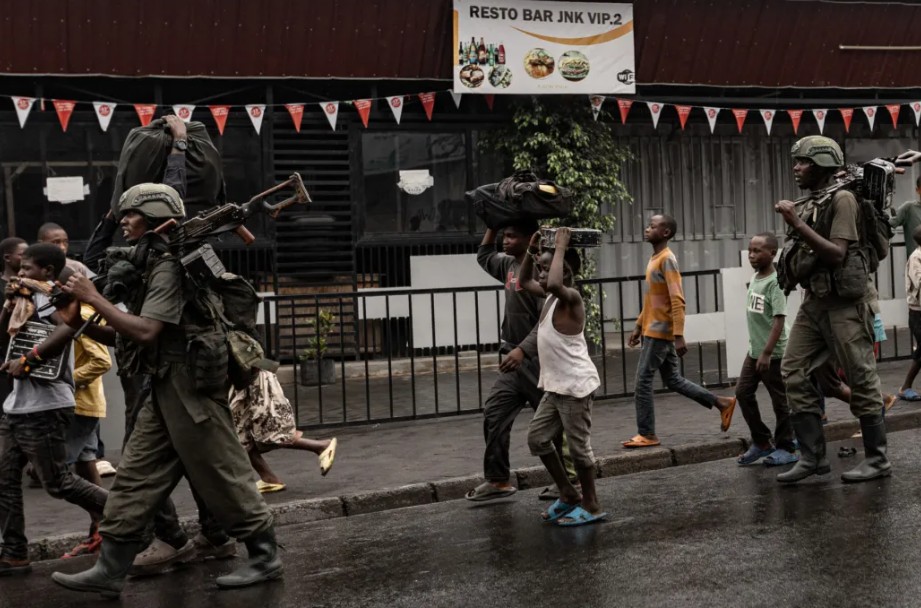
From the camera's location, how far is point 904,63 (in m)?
18.1

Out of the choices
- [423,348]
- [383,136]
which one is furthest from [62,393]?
[383,136]

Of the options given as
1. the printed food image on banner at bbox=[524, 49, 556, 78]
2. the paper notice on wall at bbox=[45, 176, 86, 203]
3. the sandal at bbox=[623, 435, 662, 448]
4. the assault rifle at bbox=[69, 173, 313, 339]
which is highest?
the printed food image on banner at bbox=[524, 49, 556, 78]

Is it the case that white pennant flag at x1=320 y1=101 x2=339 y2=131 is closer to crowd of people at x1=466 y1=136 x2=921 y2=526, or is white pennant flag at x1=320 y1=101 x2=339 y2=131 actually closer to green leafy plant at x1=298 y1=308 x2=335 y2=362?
green leafy plant at x1=298 y1=308 x2=335 y2=362

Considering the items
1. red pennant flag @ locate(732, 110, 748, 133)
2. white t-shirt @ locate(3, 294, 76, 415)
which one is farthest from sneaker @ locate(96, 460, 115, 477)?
red pennant flag @ locate(732, 110, 748, 133)

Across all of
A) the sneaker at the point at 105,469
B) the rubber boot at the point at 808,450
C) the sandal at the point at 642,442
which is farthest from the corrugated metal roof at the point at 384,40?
the rubber boot at the point at 808,450

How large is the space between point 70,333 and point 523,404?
2.88m

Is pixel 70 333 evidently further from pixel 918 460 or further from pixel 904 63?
pixel 904 63

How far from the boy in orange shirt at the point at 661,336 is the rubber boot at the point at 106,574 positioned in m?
4.68

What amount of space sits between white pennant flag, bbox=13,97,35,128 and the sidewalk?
4.90 meters

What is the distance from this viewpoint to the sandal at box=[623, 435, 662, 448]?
9.95 meters

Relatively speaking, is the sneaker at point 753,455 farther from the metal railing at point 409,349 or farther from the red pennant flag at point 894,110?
the red pennant flag at point 894,110

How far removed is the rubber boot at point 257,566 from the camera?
632 centimetres

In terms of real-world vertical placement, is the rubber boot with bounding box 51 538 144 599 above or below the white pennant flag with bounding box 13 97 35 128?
below

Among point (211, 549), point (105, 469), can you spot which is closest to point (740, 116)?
point (105, 469)
